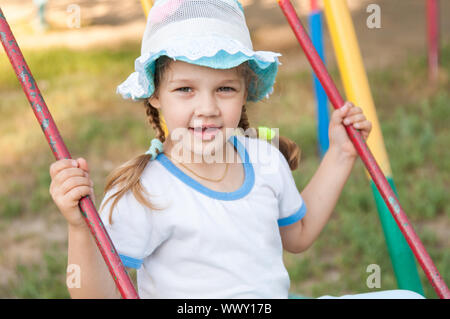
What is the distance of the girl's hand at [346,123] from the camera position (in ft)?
4.94

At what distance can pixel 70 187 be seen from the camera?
1.12 metres

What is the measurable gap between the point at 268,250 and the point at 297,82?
2.97m

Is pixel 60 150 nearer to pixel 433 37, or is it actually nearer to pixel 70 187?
pixel 70 187

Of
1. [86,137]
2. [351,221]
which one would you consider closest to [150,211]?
[351,221]

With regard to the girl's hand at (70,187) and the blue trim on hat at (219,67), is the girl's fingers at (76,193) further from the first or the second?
the blue trim on hat at (219,67)

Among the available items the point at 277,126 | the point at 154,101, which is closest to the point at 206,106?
the point at 154,101

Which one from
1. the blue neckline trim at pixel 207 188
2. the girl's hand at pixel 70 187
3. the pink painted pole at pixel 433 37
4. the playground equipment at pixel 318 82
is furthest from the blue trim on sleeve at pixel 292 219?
the pink painted pole at pixel 433 37

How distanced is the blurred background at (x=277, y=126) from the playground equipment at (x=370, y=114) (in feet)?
1.00

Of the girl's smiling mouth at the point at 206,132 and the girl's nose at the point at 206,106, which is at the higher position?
the girl's nose at the point at 206,106

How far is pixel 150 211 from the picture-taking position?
131cm

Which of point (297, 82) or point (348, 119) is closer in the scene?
point (348, 119)
